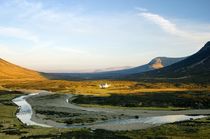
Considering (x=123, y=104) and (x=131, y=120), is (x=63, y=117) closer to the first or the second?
(x=131, y=120)

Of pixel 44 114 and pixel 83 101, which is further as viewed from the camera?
pixel 83 101

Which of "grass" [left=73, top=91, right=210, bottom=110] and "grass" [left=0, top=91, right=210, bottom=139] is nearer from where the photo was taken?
"grass" [left=0, top=91, right=210, bottom=139]

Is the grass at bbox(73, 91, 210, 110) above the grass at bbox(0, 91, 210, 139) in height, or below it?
above

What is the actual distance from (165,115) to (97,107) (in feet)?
81.8

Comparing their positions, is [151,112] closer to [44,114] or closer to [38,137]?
[44,114]

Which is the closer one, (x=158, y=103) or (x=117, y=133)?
(x=117, y=133)

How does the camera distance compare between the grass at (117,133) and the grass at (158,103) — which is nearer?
the grass at (117,133)

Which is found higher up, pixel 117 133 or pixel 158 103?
pixel 158 103

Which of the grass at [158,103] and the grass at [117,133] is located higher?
the grass at [158,103]

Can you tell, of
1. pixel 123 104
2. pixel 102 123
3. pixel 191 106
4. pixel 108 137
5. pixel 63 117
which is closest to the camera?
pixel 108 137

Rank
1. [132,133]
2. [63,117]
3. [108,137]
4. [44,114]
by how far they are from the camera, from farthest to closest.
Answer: [44,114] < [63,117] < [132,133] < [108,137]

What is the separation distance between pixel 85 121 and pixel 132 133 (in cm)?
2020

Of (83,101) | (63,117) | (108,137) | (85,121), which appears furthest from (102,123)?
(83,101)

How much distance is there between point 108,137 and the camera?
52062 millimetres
